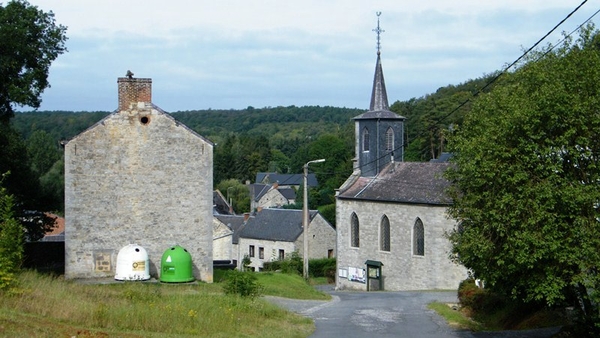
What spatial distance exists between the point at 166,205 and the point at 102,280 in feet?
12.6

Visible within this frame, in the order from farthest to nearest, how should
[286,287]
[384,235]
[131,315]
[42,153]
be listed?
[42,153], [384,235], [286,287], [131,315]

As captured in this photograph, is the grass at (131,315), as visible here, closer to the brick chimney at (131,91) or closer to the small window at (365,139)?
the brick chimney at (131,91)

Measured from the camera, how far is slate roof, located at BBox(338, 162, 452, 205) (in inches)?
1705

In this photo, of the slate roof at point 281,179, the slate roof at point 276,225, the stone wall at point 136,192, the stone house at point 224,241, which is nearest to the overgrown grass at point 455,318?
the stone wall at point 136,192

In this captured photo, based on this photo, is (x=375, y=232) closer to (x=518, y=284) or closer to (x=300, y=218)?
(x=300, y=218)

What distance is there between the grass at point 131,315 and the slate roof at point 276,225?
128ft

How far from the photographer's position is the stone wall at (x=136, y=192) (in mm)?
28641

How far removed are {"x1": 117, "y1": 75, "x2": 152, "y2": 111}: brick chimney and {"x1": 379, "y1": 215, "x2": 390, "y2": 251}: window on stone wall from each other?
20.7 m

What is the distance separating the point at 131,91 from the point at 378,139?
23.6 m

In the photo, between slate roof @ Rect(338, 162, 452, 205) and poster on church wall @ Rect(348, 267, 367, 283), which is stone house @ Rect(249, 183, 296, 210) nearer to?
slate roof @ Rect(338, 162, 452, 205)

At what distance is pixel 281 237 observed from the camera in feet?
203

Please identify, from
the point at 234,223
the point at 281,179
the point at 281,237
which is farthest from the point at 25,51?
the point at 281,179

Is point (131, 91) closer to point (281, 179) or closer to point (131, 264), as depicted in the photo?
point (131, 264)

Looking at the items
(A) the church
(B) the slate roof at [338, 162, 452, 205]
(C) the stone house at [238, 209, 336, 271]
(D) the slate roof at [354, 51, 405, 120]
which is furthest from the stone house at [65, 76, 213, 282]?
(C) the stone house at [238, 209, 336, 271]
